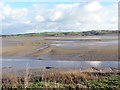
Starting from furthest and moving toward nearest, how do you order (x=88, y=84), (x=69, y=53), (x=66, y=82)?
(x=69, y=53), (x=66, y=82), (x=88, y=84)

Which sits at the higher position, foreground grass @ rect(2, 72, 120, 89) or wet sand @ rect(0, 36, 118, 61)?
wet sand @ rect(0, 36, 118, 61)

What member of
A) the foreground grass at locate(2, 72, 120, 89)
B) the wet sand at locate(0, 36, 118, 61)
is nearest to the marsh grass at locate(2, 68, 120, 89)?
the foreground grass at locate(2, 72, 120, 89)

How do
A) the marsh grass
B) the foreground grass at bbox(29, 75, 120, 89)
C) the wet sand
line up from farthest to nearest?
the wet sand, the marsh grass, the foreground grass at bbox(29, 75, 120, 89)

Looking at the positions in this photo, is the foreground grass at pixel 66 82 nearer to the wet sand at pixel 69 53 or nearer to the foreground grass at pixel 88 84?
the foreground grass at pixel 88 84

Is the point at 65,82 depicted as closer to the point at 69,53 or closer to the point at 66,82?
the point at 66,82

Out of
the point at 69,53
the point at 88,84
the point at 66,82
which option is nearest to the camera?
the point at 88,84

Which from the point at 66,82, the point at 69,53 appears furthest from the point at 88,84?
the point at 69,53

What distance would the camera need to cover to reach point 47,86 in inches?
288

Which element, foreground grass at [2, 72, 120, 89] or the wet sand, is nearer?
foreground grass at [2, 72, 120, 89]

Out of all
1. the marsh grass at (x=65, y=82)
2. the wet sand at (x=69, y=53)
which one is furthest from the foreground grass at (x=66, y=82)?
the wet sand at (x=69, y=53)

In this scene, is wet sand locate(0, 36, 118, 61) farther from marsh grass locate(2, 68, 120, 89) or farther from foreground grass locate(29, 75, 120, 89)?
foreground grass locate(29, 75, 120, 89)

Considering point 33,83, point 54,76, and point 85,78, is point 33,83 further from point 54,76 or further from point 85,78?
point 85,78

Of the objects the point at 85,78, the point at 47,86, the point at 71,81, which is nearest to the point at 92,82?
the point at 85,78

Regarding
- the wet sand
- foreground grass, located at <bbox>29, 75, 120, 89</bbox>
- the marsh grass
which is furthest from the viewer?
the wet sand
